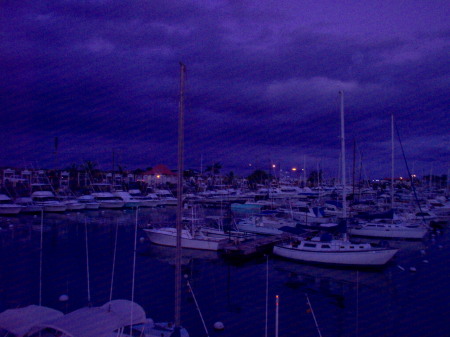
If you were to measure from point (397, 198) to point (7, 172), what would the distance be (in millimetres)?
99737

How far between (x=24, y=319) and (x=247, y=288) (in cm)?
1336

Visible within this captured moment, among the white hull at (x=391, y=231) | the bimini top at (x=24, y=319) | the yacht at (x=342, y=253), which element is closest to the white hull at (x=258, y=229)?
the white hull at (x=391, y=231)

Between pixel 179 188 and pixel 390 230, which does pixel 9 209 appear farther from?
pixel 179 188

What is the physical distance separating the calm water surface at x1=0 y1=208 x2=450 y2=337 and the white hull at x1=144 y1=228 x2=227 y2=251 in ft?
2.37

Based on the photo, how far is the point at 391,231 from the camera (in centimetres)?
3891

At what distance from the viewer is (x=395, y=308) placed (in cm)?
1841

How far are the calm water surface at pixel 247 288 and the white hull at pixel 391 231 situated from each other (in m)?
3.93

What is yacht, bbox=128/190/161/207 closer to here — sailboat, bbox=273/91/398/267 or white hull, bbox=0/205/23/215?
white hull, bbox=0/205/23/215

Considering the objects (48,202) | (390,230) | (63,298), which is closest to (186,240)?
(63,298)

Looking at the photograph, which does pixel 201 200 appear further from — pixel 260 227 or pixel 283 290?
pixel 283 290

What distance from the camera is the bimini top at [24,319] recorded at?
10109 millimetres

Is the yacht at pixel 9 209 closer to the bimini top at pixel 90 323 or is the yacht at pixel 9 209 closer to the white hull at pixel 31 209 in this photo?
the white hull at pixel 31 209

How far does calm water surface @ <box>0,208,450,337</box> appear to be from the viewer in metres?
16.3

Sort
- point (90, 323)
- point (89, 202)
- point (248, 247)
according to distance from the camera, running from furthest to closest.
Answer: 1. point (89, 202)
2. point (248, 247)
3. point (90, 323)
